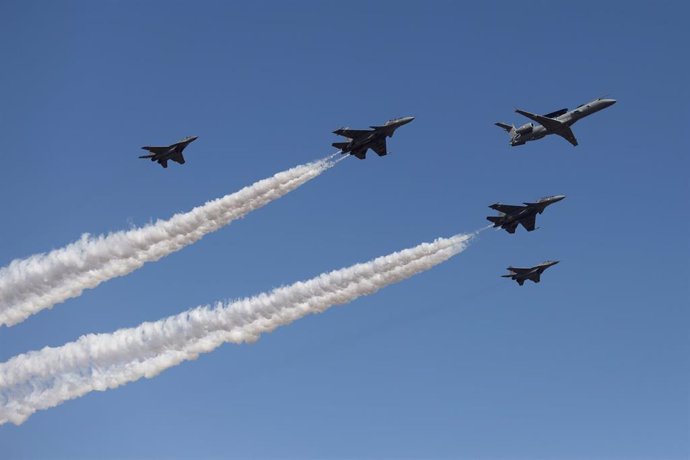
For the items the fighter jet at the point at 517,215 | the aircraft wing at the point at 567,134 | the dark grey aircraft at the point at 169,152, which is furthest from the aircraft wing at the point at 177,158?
the aircraft wing at the point at 567,134

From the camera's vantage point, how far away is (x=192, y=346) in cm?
9444

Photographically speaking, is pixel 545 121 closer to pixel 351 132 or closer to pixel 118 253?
pixel 351 132

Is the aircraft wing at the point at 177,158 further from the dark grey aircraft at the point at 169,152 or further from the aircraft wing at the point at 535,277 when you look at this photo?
the aircraft wing at the point at 535,277

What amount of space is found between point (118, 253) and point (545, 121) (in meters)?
46.3

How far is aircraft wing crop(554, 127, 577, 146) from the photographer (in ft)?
A: 333

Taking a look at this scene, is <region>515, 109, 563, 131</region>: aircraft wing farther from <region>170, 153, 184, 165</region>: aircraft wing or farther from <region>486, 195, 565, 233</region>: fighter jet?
<region>170, 153, 184, 165</region>: aircraft wing

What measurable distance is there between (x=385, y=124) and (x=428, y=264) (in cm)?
1563

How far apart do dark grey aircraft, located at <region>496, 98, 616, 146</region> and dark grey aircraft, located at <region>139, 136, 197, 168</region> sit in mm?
35347

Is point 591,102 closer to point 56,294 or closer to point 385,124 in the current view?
point 385,124

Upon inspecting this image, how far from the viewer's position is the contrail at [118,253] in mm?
97375

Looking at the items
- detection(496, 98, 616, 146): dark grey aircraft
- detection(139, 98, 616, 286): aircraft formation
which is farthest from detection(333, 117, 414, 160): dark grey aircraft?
detection(496, 98, 616, 146): dark grey aircraft

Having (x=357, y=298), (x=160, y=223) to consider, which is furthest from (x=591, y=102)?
(x=160, y=223)

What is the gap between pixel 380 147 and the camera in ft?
333

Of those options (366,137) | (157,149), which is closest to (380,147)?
(366,137)
